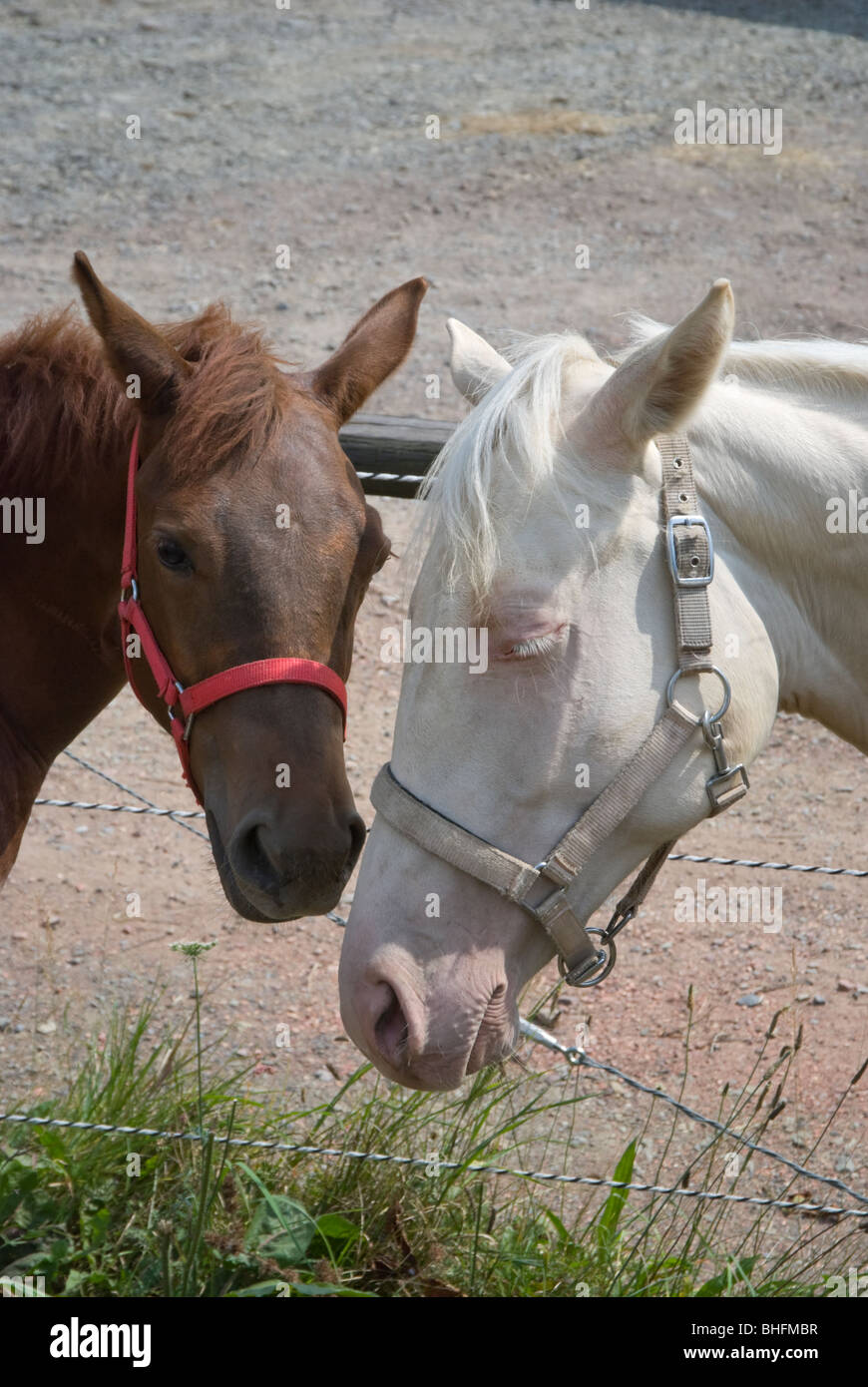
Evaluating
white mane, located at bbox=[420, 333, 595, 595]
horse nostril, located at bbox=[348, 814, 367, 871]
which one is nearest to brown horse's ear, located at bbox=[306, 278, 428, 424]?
white mane, located at bbox=[420, 333, 595, 595]

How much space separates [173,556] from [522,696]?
2.48 ft

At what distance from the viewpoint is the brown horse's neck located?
8.09 ft

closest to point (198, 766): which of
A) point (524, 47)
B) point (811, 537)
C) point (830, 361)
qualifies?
point (811, 537)

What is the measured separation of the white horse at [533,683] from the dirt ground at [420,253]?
81 cm

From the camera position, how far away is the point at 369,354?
2.57 m

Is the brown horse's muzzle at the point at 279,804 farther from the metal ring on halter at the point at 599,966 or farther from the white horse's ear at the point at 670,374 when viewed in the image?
the white horse's ear at the point at 670,374

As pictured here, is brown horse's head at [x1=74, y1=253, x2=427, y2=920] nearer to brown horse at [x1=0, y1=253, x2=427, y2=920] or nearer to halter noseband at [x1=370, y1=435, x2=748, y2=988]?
brown horse at [x1=0, y1=253, x2=427, y2=920]

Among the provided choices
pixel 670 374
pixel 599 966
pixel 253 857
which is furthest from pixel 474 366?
pixel 599 966

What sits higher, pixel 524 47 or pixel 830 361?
pixel 524 47

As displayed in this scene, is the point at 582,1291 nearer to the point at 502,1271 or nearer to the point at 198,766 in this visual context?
the point at 502,1271

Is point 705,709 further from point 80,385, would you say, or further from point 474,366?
point 80,385

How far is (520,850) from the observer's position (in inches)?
71.7

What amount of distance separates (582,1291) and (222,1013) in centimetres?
168

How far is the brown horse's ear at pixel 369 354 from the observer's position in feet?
8.21
